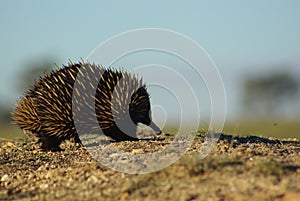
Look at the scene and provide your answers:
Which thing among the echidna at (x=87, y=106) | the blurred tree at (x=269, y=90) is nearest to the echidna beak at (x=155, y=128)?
the echidna at (x=87, y=106)

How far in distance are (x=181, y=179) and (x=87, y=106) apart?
5.79 metres

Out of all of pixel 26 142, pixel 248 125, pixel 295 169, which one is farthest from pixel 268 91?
pixel 295 169

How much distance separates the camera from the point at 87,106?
40.7ft

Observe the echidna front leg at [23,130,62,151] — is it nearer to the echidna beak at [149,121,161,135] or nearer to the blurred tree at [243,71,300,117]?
the echidna beak at [149,121,161,135]

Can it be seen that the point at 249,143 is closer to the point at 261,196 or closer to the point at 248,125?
the point at 261,196

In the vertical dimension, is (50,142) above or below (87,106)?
below

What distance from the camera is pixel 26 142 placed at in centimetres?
1385

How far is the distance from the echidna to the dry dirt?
2274 millimetres

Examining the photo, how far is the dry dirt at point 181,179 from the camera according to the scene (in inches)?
255

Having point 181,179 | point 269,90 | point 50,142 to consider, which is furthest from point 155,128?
point 269,90

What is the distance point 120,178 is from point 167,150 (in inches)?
75.5

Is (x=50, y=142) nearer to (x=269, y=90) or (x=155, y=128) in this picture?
(x=155, y=128)

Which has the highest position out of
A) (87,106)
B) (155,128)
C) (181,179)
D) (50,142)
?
(87,106)

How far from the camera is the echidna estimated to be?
1229 cm
